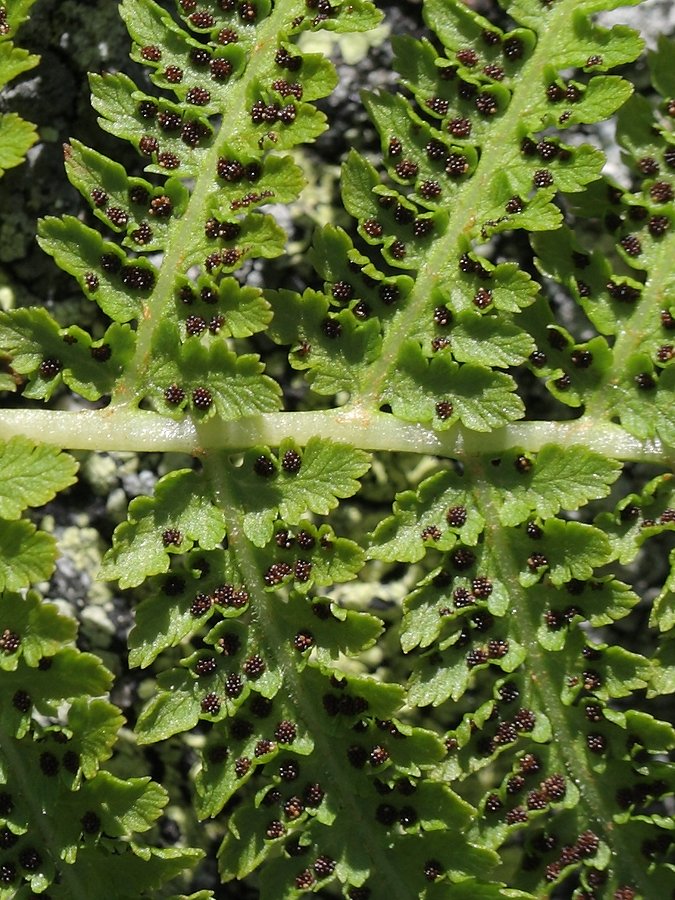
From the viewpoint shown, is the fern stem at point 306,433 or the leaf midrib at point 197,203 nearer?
the leaf midrib at point 197,203

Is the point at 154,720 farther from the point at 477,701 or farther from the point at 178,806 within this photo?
the point at 477,701

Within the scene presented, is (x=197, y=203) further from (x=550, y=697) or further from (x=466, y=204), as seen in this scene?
(x=550, y=697)

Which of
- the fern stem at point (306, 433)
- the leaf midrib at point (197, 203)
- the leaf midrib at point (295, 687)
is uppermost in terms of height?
the leaf midrib at point (197, 203)

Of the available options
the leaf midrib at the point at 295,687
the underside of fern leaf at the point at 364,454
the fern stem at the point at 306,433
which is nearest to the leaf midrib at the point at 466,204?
the underside of fern leaf at the point at 364,454

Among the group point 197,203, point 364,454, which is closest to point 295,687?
point 364,454

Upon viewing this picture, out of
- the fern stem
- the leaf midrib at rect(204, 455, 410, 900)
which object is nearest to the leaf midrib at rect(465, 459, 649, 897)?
the fern stem

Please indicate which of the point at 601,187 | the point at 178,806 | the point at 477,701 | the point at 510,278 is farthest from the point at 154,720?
the point at 601,187

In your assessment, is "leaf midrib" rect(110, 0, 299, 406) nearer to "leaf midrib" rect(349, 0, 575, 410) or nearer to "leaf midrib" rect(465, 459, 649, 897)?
"leaf midrib" rect(349, 0, 575, 410)

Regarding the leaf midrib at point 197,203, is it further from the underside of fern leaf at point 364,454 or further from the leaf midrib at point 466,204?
the leaf midrib at point 466,204
